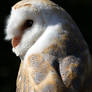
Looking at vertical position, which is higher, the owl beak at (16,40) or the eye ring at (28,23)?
the eye ring at (28,23)

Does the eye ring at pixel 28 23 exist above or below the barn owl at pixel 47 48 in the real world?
above

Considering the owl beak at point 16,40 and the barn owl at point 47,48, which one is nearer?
the barn owl at point 47,48

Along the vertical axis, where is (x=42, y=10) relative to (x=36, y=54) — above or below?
above

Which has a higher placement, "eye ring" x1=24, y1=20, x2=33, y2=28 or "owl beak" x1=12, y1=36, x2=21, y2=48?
"eye ring" x1=24, y1=20, x2=33, y2=28

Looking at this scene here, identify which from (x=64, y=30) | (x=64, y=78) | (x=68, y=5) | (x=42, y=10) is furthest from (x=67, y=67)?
(x=68, y=5)

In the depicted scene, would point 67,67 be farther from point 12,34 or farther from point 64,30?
point 12,34

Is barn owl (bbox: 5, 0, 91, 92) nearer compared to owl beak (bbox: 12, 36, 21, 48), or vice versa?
barn owl (bbox: 5, 0, 91, 92)
